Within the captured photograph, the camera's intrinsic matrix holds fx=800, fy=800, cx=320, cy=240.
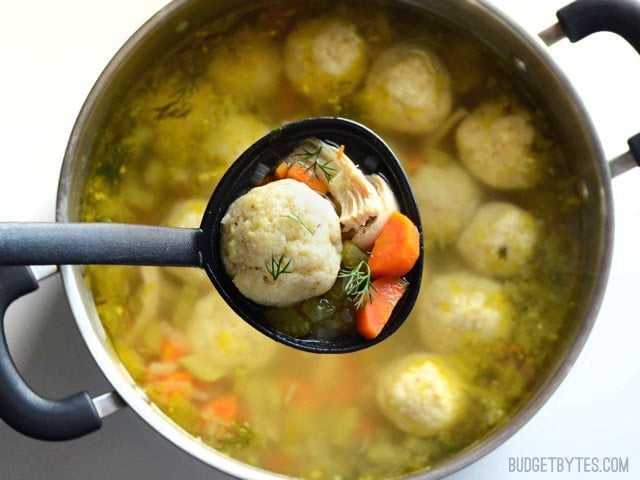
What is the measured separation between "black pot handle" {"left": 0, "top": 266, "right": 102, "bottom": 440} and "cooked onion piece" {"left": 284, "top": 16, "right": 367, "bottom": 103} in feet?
1.72

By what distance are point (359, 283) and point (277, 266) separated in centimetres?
14

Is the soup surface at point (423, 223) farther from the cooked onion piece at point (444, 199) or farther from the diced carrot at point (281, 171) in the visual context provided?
the diced carrot at point (281, 171)

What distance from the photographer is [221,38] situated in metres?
1.32

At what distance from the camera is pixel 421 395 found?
48.1 inches

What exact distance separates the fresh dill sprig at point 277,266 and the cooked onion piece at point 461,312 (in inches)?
11.7

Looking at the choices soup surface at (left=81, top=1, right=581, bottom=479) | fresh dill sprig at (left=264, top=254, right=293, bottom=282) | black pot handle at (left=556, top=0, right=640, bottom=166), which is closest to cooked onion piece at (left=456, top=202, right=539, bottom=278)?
soup surface at (left=81, top=1, right=581, bottom=479)

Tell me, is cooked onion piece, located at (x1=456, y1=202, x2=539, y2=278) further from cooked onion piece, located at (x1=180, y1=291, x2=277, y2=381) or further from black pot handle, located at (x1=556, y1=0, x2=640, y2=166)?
cooked onion piece, located at (x1=180, y1=291, x2=277, y2=381)

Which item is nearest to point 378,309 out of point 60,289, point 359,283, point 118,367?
point 359,283

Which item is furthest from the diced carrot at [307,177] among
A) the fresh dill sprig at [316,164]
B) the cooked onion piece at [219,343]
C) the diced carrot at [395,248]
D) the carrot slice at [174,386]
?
the carrot slice at [174,386]

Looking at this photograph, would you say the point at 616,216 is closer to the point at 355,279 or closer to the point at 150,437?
the point at 355,279

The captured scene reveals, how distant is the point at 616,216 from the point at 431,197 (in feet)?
1.04

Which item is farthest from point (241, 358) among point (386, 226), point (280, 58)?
point (280, 58)

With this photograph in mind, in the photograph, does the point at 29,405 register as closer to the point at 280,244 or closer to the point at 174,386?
the point at 174,386

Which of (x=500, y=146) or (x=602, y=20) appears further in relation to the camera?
(x=500, y=146)
